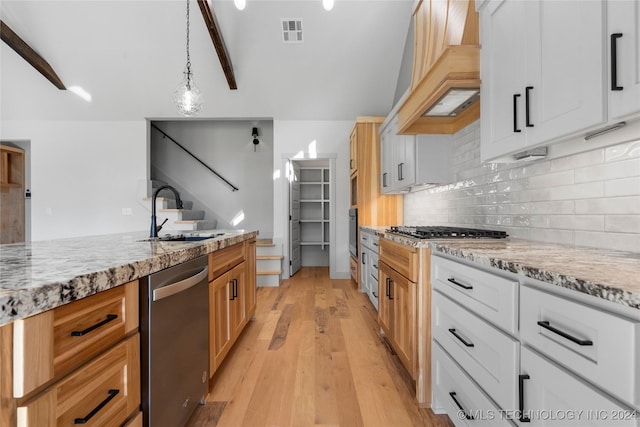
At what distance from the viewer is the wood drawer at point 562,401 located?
63 cm

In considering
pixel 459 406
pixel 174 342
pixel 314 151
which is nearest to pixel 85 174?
pixel 314 151

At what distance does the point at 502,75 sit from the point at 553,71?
0.32 metres

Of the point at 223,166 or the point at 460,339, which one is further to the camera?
the point at 223,166

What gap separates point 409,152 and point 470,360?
2134mm

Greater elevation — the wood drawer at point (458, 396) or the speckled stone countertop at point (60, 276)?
the speckled stone countertop at point (60, 276)

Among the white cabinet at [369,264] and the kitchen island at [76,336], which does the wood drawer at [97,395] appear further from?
the white cabinet at [369,264]

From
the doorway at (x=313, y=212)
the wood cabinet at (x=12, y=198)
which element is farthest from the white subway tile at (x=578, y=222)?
the wood cabinet at (x=12, y=198)

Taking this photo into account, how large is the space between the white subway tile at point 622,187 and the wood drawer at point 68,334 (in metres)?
1.80

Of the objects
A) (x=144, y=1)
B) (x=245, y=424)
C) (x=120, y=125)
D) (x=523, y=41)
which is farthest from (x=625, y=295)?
(x=120, y=125)

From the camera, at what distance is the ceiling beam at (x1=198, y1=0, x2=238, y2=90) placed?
3547mm

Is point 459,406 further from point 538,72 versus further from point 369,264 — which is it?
point 369,264

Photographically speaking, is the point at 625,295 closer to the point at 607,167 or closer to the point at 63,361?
the point at 607,167

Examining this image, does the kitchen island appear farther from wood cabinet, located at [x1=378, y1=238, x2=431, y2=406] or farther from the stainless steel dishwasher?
wood cabinet, located at [x1=378, y1=238, x2=431, y2=406]

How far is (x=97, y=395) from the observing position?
0.84 metres
